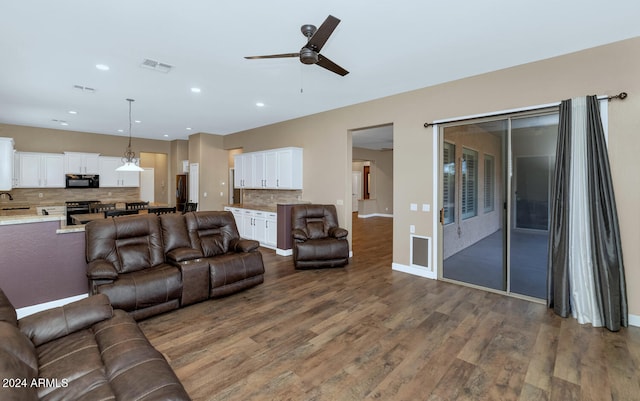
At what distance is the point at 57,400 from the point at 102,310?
32.3 inches

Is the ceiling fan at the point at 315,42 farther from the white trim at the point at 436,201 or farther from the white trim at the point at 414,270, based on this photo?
the white trim at the point at 414,270

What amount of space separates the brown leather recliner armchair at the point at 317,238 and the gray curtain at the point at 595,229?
9.47ft

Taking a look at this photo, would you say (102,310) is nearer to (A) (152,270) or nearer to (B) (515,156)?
(A) (152,270)

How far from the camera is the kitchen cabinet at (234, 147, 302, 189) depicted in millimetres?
6504

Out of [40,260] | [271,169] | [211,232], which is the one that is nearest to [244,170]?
[271,169]

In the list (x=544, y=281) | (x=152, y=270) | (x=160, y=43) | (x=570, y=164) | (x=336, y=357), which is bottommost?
(x=336, y=357)

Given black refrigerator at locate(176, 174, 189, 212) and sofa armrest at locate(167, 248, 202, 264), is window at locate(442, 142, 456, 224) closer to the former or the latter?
sofa armrest at locate(167, 248, 202, 264)

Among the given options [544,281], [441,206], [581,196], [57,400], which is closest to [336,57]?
[441,206]

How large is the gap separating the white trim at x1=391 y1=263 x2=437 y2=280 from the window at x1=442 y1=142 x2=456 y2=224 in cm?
83

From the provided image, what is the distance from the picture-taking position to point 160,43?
3143mm

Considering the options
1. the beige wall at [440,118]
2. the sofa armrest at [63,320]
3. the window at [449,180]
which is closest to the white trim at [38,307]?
the sofa armrest at [63,320]

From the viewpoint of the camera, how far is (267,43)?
124 inches

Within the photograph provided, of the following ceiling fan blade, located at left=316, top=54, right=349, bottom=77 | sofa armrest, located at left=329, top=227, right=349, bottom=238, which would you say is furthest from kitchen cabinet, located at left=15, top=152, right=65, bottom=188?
ceiling fan blade, located at left=316, top=54, right=349, bottom=77

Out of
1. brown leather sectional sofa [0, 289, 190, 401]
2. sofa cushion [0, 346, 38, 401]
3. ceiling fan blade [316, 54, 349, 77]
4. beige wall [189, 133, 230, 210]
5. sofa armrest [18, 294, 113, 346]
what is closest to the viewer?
sofa cushion [0, 346, 38, 401]
